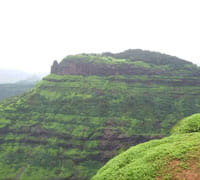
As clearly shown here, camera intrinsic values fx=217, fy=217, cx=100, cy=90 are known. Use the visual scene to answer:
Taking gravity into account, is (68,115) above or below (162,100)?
below

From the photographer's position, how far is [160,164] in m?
15.4

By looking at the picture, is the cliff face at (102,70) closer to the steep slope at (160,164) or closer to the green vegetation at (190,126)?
the green vegetation at (190,126)

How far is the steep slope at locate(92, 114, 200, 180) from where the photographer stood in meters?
14.4

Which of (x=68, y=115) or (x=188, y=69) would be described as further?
(x=188, y=69)

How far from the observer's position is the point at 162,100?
121812 mm

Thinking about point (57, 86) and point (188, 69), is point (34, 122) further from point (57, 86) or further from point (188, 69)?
point (188, 69)

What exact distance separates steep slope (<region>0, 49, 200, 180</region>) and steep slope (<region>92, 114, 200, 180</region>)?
263 feet

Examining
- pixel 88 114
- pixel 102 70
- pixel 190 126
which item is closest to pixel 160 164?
pixel 190 126

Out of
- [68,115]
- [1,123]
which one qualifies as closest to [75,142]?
[68,115]

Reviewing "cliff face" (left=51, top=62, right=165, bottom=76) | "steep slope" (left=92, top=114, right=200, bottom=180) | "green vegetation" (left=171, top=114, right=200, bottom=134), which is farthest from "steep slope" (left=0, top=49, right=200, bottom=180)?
"steep slope" (left=92, top=114, right=200, bottom=180)

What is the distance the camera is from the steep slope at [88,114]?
9838cm

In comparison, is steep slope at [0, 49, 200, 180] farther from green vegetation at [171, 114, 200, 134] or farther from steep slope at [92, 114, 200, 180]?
steep slope at [92, 114, 200, 180]

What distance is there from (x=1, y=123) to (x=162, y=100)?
87.4 m

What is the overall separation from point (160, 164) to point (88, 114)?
101952mm
